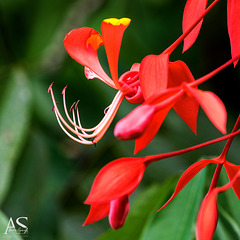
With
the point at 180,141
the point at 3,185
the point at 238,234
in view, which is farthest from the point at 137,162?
the point at 180,141

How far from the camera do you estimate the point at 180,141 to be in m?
1.06

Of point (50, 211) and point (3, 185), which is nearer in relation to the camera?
point (3, 185)

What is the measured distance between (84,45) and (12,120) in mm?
612

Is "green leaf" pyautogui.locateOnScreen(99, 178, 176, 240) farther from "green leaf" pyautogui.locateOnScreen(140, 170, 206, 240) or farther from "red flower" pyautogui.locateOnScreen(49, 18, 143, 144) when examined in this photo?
"red flower" pyautogui.locateOnScreen(49, 18, 143, 144)

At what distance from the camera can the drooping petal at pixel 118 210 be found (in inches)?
14.2

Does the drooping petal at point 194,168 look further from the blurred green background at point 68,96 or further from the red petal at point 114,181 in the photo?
the blurred green background at point 68,96

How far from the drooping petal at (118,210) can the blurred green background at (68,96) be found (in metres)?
0.57

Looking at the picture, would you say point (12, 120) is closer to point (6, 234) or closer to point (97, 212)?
point (6, 234)

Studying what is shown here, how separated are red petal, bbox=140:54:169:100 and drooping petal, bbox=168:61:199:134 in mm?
36

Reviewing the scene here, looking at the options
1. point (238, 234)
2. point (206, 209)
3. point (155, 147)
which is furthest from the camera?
point (155, 147)

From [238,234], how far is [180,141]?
21.5 inches

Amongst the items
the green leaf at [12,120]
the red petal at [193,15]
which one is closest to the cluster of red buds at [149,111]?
the red petal at [193,15]

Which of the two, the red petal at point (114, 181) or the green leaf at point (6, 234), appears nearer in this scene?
the red petal at point (114, 181)

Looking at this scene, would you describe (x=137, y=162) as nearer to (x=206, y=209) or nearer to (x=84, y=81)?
(x=206, y=209)
